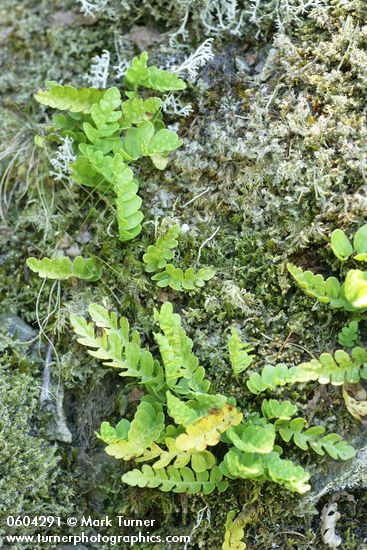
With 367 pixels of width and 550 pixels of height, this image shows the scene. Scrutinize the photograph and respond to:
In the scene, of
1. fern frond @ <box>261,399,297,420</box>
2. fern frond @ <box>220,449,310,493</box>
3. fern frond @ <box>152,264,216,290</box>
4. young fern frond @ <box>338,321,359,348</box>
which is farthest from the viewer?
fern frond @ <box>152,264,216,290</box>

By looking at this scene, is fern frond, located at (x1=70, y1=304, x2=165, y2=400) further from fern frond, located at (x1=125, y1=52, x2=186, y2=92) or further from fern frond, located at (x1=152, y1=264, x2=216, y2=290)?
fern frond, located at (x1=125, y1=52, x2=186, y2=92)

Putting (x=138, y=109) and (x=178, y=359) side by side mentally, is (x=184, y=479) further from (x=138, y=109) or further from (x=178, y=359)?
(x=138, y=109)

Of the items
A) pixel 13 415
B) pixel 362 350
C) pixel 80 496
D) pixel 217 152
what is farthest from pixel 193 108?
pixel 80 496

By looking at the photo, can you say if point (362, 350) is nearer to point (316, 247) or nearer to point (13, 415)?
point (316, 247)

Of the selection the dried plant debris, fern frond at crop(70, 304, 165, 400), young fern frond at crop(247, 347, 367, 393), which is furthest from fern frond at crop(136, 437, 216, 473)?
the dried plant debris

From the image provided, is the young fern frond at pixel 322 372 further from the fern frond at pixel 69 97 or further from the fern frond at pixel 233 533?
the fern frond at pixel 69 97

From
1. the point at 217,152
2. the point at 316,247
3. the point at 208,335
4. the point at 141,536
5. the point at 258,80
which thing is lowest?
the point at 141,536
